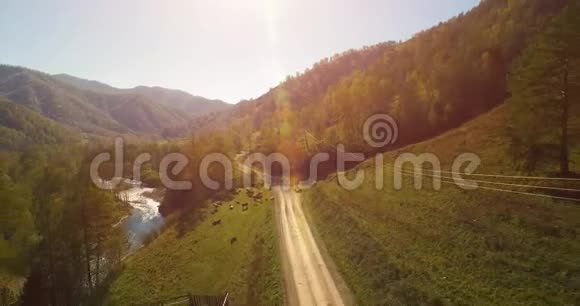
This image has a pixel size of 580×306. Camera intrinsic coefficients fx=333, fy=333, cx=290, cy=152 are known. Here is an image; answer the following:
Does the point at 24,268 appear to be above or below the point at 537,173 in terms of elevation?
below

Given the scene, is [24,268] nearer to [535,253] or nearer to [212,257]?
[212,257]

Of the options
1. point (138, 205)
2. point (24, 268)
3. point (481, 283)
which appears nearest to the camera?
point (481, 283)

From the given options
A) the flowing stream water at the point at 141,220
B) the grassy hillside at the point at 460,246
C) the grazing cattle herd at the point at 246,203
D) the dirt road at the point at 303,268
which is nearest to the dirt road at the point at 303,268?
the dirt road at the point at 303,268

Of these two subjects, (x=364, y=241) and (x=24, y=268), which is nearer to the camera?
(x=364, y=241)

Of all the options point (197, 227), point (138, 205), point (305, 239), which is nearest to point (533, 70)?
point (305, 239)
